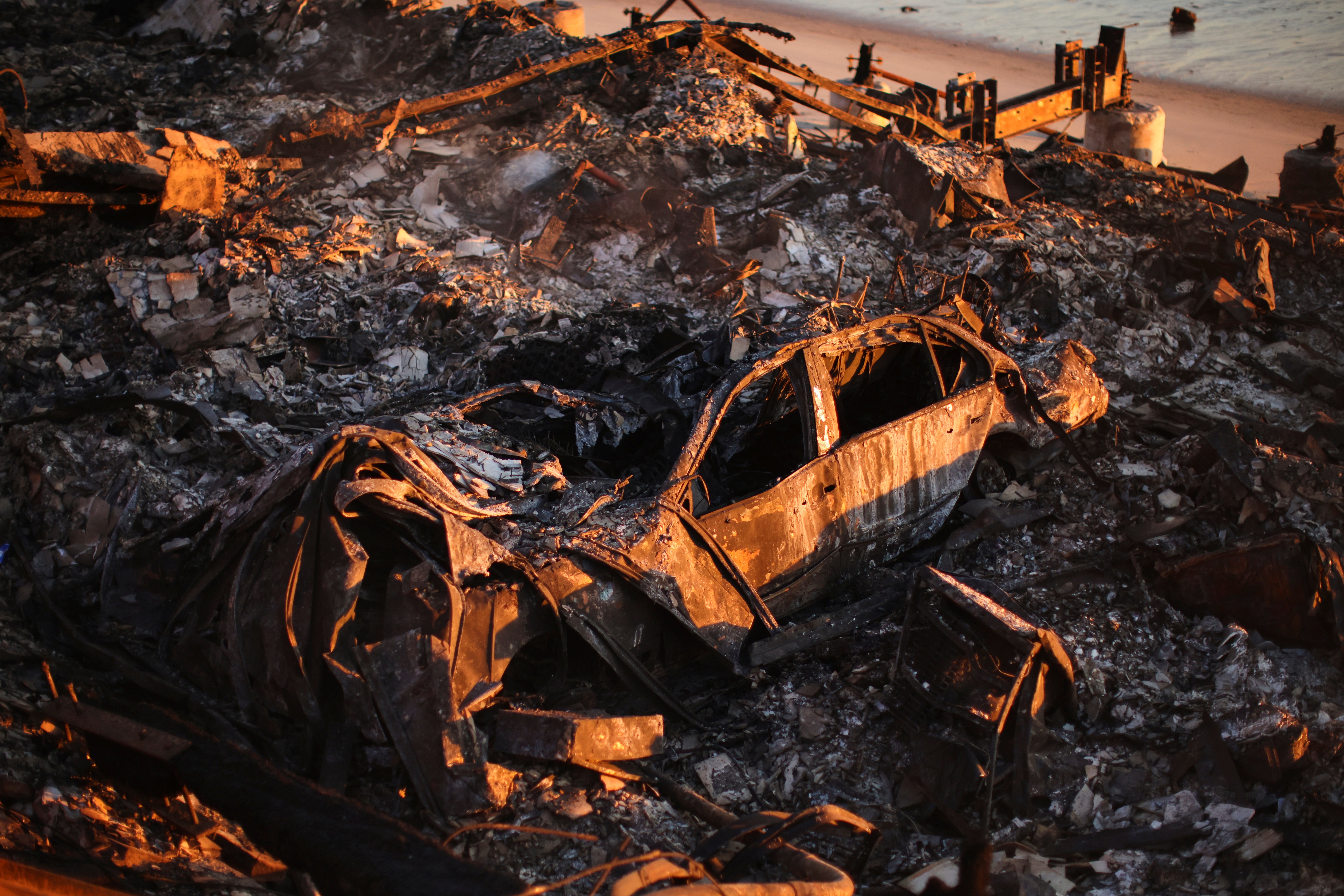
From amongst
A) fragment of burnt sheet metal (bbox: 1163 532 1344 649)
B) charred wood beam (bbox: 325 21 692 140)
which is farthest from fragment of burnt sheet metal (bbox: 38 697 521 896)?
charred wood beam (bbox: 325 21 692 140)

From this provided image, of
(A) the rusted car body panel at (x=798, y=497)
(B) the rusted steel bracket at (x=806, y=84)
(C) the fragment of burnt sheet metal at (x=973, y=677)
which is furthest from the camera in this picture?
(B) the rusted steel bracket at (x=806, y=84)

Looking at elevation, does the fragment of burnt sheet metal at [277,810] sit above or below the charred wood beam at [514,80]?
below

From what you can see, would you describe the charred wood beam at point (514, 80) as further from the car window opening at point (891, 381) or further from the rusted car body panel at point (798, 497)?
the car window opening at point (891, 381)

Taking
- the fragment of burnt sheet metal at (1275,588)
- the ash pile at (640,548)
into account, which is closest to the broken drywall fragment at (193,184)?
the ash pile at (640,548)

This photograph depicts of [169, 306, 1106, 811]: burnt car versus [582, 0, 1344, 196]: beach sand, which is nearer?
[169, 306, 1106, 811]: burnt car

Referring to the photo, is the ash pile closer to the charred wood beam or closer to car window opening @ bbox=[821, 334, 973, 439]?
car window opening @ bbox=[821, 334, 973, 439]

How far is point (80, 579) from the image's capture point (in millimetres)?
4828

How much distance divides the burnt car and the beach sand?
11.3 m

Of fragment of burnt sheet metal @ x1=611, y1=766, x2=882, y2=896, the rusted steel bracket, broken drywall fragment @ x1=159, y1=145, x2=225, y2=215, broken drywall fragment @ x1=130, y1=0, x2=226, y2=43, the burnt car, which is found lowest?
fragment of burnt sheet metal @ x1=611, y1=766, x2=882, y2=896

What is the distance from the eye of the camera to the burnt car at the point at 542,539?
3.69 m

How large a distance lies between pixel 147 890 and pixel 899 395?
178 inches

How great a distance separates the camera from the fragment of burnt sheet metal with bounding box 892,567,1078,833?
383 cm

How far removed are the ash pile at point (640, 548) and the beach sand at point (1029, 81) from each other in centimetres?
667

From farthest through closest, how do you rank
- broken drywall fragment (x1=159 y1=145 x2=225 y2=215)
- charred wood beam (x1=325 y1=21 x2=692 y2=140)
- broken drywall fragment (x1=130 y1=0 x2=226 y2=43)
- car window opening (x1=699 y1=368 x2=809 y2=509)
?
broken drywall fragment (x1=130 y1=0 x2=226 y2=43), charred wood beam (x1=325 y1=21 x2=692 y2=140), broken drywall fragment (x1=159 y1=145 x2=225 y2=215), car window opening (x1=699 y1=368 x2=809 y2=509)
